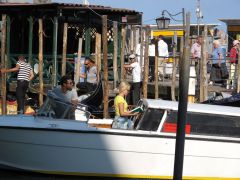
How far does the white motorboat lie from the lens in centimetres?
1045

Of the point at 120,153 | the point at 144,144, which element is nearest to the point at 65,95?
the point at 120,153

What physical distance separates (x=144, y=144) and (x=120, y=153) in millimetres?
437

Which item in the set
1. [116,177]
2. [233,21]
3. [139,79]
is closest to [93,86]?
[139,79]

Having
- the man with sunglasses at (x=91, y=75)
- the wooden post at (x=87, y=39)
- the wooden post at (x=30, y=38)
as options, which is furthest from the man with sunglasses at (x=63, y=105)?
the wooden post at (x=87, y=39)

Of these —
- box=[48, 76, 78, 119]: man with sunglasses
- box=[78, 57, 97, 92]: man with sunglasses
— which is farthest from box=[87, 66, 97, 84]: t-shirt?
box=[48, 76, 78, 119]: man with sunglasses

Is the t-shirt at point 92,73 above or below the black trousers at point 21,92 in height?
above

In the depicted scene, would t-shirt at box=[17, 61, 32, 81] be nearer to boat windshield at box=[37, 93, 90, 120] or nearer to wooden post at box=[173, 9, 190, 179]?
boat windshield at box=[37, 93, 90, 120]

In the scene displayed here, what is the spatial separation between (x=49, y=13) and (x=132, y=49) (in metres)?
5.70

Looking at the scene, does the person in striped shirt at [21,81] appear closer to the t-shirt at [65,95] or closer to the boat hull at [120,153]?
the t-shirt at [65,95]

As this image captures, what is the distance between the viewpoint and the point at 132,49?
78.5ft

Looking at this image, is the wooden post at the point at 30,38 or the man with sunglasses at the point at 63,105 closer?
the man with sunglasses at the point at 63,105

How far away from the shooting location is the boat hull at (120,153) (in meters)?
10.4

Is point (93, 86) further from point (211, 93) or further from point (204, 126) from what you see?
point (204, 126)

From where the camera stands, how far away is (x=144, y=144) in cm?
1045
